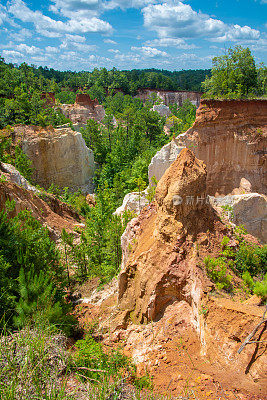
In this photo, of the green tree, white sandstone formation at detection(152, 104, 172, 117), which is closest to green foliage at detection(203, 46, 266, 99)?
the green tree

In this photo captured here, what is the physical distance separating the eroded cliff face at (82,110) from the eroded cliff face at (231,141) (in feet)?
92.7

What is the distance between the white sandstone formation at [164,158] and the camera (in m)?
20.1

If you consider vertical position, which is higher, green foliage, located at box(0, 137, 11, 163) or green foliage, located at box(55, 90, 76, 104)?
green foliage, located at box(55, 90, 76, 104)

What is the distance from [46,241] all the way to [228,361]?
7.85 metres

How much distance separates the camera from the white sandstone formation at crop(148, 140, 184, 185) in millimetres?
20086

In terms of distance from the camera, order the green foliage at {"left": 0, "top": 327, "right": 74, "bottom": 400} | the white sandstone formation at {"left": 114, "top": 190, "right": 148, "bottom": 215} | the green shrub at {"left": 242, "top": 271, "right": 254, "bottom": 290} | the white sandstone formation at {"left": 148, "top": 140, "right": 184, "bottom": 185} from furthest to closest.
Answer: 1. the white sandstone formation at {"left": 148, "top": 140, "right": 184, "bottom": 185}
2. the white sandstone formation at {"left": 114, "top": 190, "right": 148, "bottom": 215}
3. the green shrub at {"left": 242, "top": 271, "right": 254, "bottom": 290}
4. the green foliage at {"left": 0, "top": 327, "right": 74, "bottom": 400}

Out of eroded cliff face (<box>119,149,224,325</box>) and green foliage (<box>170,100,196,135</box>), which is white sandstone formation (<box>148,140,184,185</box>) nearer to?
eroded cliff face (<box>119,149,224,325</box>)

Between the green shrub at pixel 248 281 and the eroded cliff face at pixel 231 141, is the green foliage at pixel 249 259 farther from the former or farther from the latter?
the eroded cliff face at pixel 231 141

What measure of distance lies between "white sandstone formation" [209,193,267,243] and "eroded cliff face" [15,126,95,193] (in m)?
19.5

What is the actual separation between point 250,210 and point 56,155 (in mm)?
21356

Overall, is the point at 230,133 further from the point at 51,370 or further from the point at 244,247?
the point at 51,370

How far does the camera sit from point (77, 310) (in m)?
10.6

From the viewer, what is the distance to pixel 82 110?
152ft

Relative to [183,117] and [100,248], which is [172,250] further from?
[183,117]
